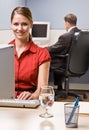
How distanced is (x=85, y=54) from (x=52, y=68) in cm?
52

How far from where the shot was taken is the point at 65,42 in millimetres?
4609

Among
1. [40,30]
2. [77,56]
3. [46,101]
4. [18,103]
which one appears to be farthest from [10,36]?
[46,101]

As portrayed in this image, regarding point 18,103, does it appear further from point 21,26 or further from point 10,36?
point 10,36

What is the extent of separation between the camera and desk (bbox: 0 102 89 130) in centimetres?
130

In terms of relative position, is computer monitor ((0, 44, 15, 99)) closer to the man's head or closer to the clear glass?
the clear glass

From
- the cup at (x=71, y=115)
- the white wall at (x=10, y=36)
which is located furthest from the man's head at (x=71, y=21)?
the cup at (x=71, y=115)

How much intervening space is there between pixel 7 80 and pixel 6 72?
1.6 inches

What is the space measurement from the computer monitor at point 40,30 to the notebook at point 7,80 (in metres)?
4.02

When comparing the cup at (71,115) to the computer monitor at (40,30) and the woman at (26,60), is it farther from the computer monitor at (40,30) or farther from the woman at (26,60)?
the computer monitor at (40,30)

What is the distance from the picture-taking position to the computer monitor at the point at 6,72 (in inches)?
59.9

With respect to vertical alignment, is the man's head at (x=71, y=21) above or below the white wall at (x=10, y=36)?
above

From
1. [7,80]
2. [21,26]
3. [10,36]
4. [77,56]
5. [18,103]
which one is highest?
[21,26]

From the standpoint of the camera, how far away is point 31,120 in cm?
140

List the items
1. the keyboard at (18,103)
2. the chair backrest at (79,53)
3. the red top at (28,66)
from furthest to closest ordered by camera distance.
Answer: the chair backrest at (79,53) < the red top at (28,66) < the keyboard at (18,103)
